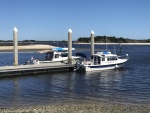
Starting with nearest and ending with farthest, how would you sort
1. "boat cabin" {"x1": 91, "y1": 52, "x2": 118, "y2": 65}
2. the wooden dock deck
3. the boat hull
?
1. the wooden dock deck
2. the boat hull
3. "boat cabin" {"x1": 91, "y1": 52, "x2": 118, "y2": 65}

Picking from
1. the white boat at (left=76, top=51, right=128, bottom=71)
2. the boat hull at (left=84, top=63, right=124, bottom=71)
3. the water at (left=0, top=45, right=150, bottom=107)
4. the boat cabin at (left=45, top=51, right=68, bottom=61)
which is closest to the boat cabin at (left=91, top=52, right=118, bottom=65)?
the white boat at (left=76, top=51, right=128, bottom=71)

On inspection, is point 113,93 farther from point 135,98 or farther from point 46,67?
point 46,67

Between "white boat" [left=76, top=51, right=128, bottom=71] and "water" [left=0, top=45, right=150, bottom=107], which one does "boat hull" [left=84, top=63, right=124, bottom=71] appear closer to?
"white boat" [left=76, top=51, right=128, bottom=71]

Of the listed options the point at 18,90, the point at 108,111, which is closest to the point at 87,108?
the point at 108,111

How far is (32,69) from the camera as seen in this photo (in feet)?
137

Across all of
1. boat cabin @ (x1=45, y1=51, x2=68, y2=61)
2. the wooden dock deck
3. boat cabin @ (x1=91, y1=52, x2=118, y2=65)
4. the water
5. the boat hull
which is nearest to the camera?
the water

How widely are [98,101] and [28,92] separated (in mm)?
7226

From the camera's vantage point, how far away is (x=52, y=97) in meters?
25.8

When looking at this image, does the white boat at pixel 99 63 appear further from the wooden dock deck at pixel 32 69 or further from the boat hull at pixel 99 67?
the wooden dock deck at pixel 32 69

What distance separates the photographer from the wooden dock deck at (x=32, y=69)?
128 ft

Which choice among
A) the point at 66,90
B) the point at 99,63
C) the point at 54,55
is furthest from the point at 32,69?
the point at 66,90

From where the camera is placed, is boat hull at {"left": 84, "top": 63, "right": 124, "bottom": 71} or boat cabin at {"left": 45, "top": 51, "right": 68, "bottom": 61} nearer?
boat hull at {"left": 84, "top": 63, "right": 124, "bottom": 71}

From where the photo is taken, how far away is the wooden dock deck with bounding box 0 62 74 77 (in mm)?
39000

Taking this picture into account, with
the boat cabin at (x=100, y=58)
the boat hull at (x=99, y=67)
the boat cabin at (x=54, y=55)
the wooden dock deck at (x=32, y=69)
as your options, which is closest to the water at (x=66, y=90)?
the wooden dock deck at (x=32, y=69)
